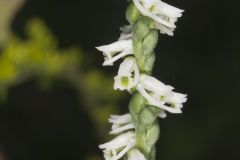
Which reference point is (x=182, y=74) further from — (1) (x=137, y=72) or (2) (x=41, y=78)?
(1) (x=137, y=72)

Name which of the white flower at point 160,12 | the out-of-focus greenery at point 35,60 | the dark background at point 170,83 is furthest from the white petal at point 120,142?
the dark background at point 170,83

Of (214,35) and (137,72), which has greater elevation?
(214,35)

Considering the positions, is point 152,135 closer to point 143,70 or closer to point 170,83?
point 143,70

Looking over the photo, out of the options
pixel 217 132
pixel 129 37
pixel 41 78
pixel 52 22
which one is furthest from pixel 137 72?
pixel 52 22

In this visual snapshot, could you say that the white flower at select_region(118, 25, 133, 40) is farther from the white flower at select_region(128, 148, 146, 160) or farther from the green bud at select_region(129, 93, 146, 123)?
the white flower at select_region(128, 148, 146, 160)

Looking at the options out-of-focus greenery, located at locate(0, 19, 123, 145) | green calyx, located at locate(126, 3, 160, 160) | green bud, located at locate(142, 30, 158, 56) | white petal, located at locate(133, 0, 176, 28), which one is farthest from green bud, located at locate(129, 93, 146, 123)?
out-of-focus greenery, located at locate(0, 19, 123, 145)

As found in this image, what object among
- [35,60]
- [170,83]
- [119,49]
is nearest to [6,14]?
[35,60]
